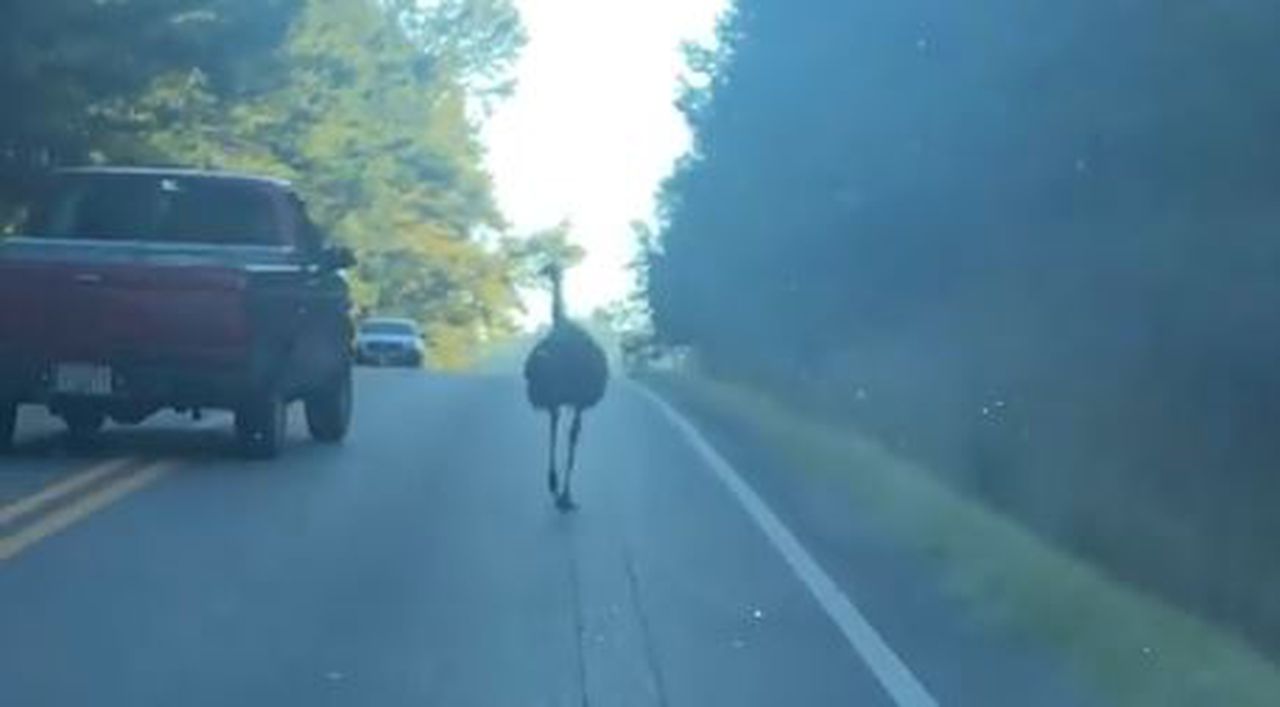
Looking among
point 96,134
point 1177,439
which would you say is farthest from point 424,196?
point 1177,439

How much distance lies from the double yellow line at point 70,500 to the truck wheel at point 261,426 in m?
0.75

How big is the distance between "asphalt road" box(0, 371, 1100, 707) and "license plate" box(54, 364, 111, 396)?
1.72ft

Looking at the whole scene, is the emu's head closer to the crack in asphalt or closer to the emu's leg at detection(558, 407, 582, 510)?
the emu's leg at detection(558, 407, 582, 510)

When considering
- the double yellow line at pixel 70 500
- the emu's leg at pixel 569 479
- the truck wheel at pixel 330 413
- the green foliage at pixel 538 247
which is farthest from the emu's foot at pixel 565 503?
the green foliage at pixel 538 247

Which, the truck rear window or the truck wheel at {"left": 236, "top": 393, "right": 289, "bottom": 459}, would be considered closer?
the truck wheel at {"left": 236, "top": 393, "right": 289, "bottom": 459}

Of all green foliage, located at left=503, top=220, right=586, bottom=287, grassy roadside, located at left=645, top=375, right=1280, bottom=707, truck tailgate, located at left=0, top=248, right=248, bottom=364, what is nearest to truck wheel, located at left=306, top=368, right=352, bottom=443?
truck tailgate, located at left=0, top=248, right=248, bottom=364

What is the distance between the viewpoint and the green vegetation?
43.4m

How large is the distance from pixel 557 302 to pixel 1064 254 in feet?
15.4

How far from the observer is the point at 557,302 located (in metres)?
22.1

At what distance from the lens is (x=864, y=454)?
29.6m

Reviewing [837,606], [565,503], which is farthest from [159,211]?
[837,606]

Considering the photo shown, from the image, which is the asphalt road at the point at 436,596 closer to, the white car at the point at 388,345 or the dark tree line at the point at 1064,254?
the dark tree line at the point at 1064,254

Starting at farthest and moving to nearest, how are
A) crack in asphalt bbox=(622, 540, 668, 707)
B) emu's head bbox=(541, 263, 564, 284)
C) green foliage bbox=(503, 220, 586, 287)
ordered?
green foliage bbox=(503, 220, 586, 287), emu's head bbox=(541, 263, 564, 284), crack in asphalt bbox=(622, 540, 668, 707)

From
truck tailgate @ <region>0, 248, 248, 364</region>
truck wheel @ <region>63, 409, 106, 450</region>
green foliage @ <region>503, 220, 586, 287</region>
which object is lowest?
truck wheel @ <region>63, 409, 106, 450</region>
